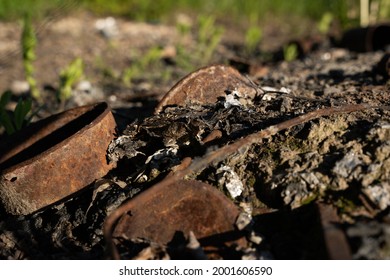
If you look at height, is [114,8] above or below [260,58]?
above

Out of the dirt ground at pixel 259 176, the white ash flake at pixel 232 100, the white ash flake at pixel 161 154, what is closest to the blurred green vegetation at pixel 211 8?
the dirt ground at pixel 259 176

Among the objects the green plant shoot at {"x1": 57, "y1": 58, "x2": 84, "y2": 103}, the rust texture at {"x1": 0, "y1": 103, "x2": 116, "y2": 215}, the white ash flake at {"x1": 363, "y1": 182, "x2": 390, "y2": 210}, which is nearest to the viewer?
the white ash flake at {"x1": 363, "y1": 182, "x2": 390, "y2": 210}

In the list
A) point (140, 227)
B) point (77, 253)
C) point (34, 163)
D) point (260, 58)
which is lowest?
point (260, 58)

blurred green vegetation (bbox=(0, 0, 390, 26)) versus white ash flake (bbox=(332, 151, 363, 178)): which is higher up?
white ash flake (bbox=(332, 151, 363, 178))

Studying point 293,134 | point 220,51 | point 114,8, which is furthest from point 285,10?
point 293,134

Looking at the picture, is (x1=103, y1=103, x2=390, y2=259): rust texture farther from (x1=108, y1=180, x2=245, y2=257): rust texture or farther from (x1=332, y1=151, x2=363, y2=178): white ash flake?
(x1=332, y1=151, x2=363, y2=178): white ash flake

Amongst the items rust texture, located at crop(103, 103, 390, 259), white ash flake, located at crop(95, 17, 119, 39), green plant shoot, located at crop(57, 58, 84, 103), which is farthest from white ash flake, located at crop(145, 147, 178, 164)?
white ash flake, located at crop(95, 17, 119, 39)

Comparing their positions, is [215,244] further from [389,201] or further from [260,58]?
[260,58]
